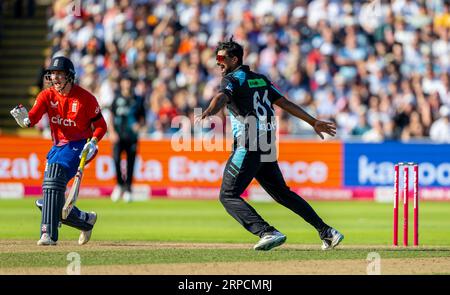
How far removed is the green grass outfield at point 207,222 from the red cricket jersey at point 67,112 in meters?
2.27

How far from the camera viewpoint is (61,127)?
13.1m

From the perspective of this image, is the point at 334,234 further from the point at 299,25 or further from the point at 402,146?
the point at 299,25

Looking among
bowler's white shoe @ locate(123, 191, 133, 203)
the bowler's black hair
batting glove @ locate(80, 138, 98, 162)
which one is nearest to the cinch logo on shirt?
batting glove @ locate(80, 138, 98, 162)

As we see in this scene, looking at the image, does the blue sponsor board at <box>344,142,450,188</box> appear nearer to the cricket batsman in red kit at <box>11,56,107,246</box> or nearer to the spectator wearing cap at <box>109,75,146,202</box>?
the spectator wearing cap at <box>109,75,146,202</box>

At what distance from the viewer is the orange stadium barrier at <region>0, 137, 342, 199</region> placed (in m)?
24.8

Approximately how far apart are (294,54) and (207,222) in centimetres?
971

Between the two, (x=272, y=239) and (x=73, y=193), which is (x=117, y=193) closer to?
(x=73, y=193)

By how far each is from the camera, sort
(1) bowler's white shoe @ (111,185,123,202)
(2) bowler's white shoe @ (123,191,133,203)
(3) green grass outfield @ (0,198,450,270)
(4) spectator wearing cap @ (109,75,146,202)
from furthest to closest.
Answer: (1) bowler's white shoe @ (111,185,123,202), (2) bowler's white shoe @ (123,191,133,203), (4) spectator wearing cap @ (109,75,146,202), (3) green grass outfield @ (0,198,450,270)

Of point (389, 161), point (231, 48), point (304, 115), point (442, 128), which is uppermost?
point (231, 48)

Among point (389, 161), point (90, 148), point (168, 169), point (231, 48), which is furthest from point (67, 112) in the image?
point (389, 161)

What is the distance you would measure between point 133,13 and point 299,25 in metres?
4.54

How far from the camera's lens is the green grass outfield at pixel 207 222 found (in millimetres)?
15727

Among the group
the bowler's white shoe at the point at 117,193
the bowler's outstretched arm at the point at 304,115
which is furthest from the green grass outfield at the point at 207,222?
the bowler's outstretched arm at the point at 304,115

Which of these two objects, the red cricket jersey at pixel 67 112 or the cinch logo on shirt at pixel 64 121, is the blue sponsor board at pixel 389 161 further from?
the cinch logo on shirt at pixel 64 121
